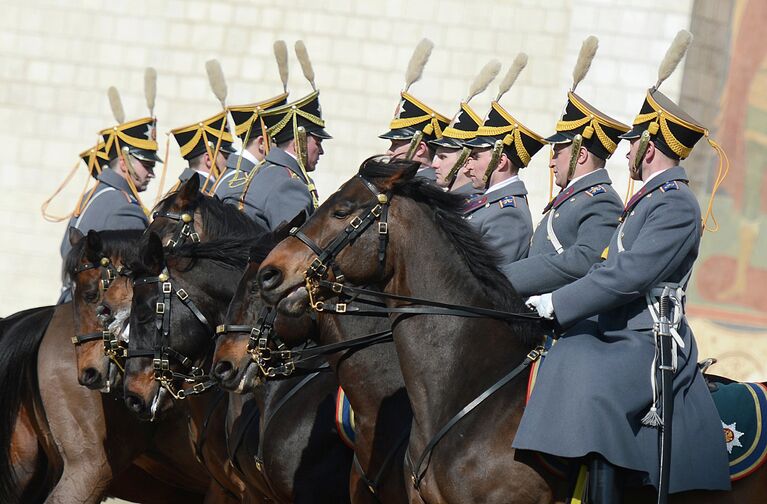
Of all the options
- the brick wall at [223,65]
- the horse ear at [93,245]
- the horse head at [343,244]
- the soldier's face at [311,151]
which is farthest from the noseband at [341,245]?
the brick wall at [223,65]

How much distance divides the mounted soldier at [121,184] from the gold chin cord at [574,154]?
3.45 metres

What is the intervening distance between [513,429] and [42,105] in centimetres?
1118

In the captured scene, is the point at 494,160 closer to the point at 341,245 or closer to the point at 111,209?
the point at 341,245

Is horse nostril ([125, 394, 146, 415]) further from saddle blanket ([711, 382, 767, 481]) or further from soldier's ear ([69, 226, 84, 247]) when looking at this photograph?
saddle blanket ([711, 382, 767, 481])

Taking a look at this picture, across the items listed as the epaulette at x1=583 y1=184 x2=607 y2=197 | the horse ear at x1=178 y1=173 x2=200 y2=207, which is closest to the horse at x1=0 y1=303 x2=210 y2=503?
the horse ear at x1=178 y1=173 x2=200 y2=207

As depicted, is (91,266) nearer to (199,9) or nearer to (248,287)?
(248,287)

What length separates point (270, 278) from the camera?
16.1 feet

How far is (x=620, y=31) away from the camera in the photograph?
44.4ft

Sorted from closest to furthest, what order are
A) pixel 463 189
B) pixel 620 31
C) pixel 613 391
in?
pixel 613 391, pixel 463 189, pixel 620 31

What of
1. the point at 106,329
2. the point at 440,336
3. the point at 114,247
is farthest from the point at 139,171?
the point at 440,336

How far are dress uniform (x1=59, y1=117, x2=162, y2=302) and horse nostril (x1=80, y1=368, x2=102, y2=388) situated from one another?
72.2 inches

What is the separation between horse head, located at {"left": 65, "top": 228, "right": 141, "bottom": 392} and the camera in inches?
257

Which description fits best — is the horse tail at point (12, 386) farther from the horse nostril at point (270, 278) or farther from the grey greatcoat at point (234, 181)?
the horse nostril at point (270, 278)

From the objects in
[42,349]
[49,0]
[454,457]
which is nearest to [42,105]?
[49,0]
